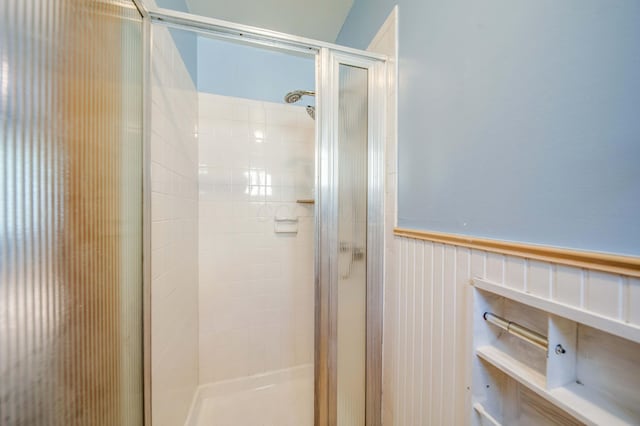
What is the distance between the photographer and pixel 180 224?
4.12ft

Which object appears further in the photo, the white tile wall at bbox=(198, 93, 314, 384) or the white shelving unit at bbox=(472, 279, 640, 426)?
the white tile wall at bbox=(198, 93, 314, 384)

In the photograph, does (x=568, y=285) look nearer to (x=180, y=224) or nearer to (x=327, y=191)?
(x=327, y=191)

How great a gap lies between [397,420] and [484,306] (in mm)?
703

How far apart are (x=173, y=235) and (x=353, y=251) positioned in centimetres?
91

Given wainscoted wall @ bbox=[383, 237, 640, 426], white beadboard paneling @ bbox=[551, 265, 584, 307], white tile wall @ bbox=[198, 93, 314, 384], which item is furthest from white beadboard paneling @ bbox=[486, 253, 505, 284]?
white tile wall @ bbox=[198, 93, 314, 384]

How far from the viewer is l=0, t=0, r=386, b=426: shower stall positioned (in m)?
0.38

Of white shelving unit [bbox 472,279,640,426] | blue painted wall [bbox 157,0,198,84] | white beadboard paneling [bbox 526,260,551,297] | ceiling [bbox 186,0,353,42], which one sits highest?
ceiling [bbox 186,0,353,42]

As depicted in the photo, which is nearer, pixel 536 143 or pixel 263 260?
pixel 536 143

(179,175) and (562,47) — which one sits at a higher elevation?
(562,47)

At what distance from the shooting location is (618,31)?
37 cm

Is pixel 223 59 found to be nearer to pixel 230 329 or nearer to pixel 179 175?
pixel 179 175

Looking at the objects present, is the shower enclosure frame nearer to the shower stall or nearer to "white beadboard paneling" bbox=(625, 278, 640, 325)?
the shower stall

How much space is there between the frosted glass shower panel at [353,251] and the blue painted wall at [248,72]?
0.81m

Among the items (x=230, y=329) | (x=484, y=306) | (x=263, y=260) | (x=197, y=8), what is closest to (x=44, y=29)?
(x=484, y=306)
